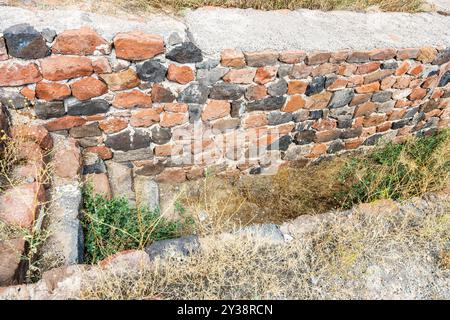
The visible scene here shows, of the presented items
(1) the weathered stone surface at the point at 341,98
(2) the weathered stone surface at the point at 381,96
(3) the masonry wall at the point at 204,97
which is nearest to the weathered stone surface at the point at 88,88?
(3) the masonry wall at the point at 204,97

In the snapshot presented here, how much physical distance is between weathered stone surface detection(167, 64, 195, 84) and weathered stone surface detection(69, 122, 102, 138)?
68 cm

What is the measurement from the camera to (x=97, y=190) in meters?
2.62

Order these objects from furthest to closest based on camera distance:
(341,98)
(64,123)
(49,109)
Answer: (341,98) → (64,123) → (49,109)

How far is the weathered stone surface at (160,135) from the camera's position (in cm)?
284

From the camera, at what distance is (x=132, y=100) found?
2605 millimetres

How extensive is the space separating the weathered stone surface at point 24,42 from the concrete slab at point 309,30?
1006mm

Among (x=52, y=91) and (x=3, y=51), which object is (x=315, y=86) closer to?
(x=52, y=91)

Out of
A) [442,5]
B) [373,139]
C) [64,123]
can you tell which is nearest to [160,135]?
[64,123]

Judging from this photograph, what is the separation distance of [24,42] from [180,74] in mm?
985

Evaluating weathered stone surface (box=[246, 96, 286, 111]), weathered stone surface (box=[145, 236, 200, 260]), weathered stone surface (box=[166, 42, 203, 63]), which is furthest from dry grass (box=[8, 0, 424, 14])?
weathered stone surface (box=[145, 236, 200, 260])

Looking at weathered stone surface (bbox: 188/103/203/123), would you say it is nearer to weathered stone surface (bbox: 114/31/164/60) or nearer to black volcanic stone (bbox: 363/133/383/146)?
weathered stone surface (bbox: 114/31/164/60)

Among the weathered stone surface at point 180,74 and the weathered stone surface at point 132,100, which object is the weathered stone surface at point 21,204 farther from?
the weathered stone surface at point 180,74

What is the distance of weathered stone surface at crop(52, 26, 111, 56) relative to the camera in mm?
2219

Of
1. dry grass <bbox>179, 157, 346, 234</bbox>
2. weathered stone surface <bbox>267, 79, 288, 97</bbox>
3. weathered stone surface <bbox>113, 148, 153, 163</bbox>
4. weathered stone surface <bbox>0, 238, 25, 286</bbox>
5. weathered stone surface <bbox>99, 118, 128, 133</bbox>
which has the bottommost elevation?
dry grass <bbox>179, 157, 346, 234</bbox>
